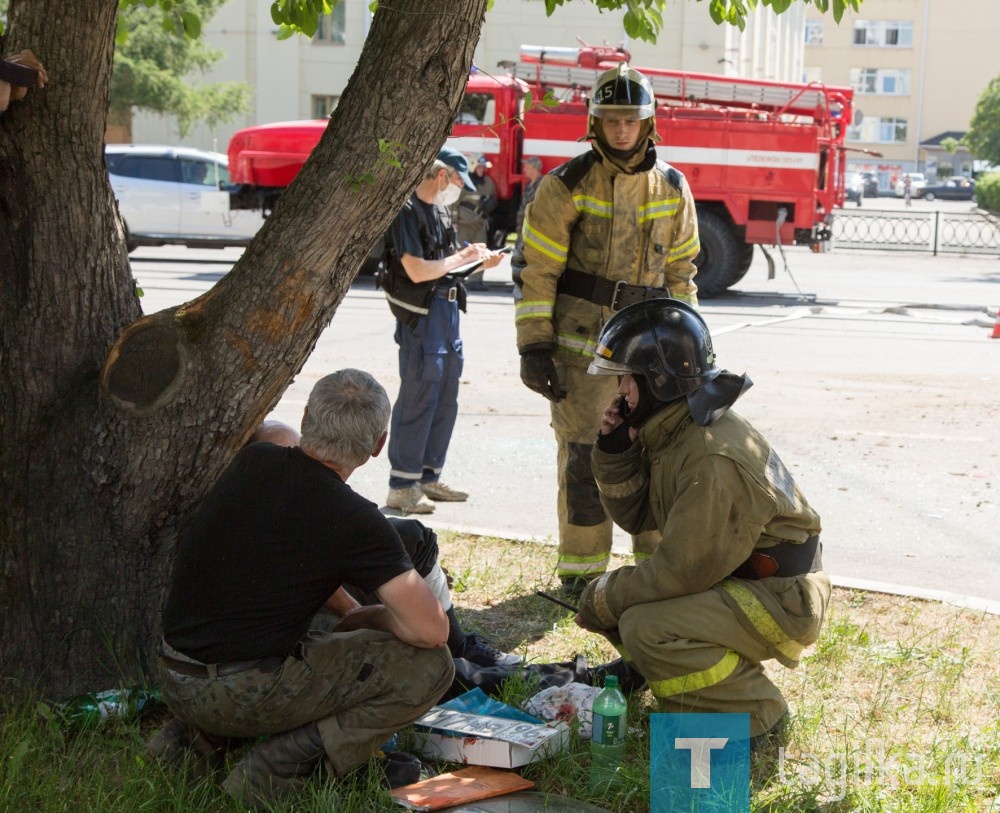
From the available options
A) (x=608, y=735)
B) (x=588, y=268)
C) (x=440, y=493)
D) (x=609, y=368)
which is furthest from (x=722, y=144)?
(x=608, y=735)

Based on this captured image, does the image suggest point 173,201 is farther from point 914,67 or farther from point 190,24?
point 914,67

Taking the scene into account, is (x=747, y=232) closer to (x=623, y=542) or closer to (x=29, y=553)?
(x=623, y=542)

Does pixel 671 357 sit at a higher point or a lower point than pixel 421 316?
higher

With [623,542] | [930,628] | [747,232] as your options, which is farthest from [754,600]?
[747,232]

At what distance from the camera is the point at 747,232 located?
16.2 meters

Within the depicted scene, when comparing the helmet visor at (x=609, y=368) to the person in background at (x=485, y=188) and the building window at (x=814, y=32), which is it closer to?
the person in background at (x=485, y=188)

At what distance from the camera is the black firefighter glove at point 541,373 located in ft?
15.9

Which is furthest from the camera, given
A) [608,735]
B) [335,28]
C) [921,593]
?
[335,28]

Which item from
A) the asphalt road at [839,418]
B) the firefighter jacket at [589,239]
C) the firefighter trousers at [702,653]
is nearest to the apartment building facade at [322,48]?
the asphalt road at [839,418]

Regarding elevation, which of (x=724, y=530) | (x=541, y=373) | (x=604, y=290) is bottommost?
(x=724, y=530)

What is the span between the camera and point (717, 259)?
16.1 m

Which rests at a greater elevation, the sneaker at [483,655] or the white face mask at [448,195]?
the white face mask at [448,195]

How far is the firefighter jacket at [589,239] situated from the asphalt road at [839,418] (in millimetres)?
1331

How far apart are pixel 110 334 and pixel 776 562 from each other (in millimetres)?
2097
